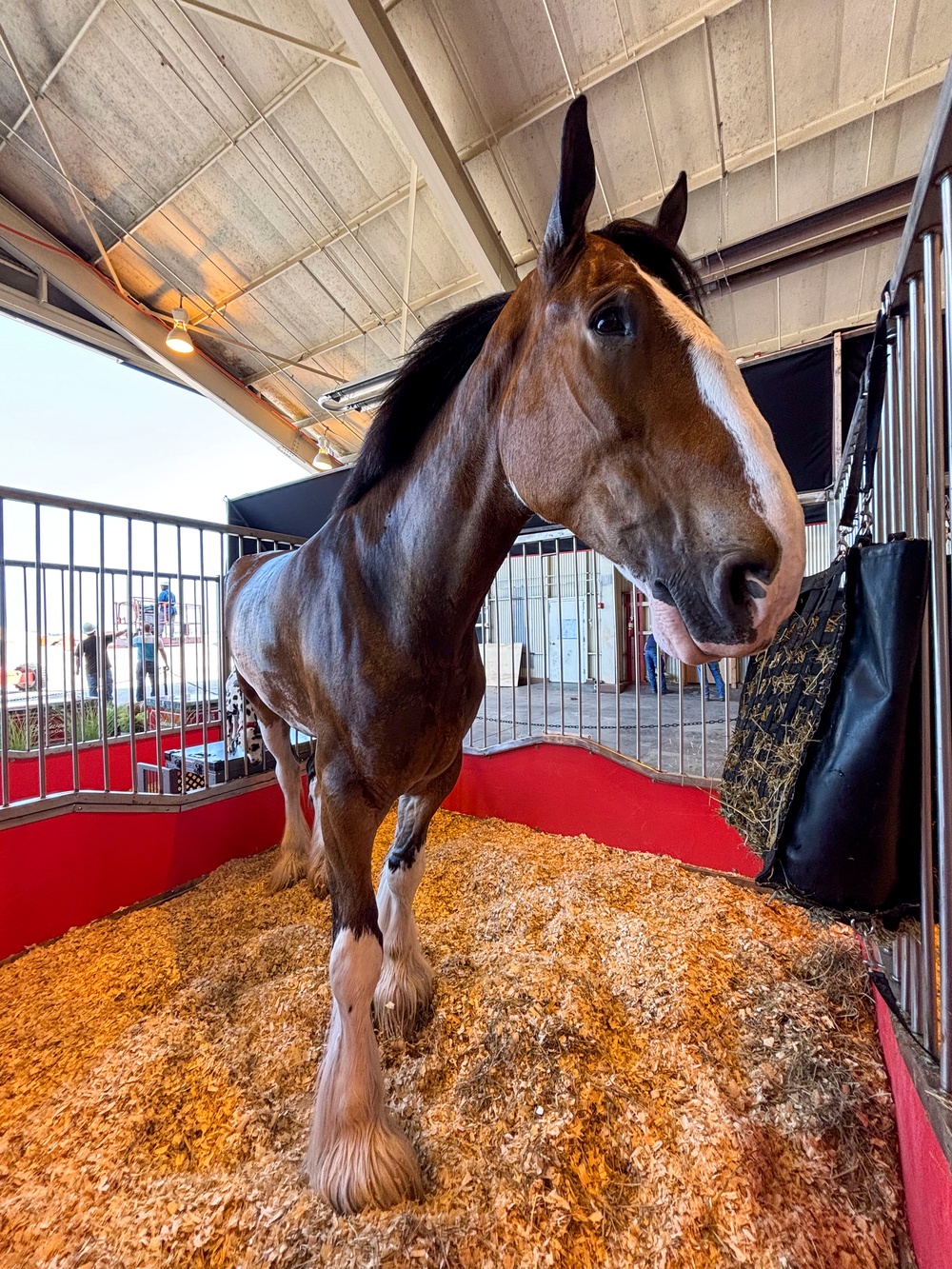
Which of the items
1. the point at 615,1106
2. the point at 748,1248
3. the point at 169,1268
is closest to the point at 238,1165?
the point at 169,1268

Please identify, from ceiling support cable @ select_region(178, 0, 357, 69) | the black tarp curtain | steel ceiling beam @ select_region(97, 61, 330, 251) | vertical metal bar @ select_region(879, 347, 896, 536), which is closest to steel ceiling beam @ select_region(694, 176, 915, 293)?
the black tarp curtain

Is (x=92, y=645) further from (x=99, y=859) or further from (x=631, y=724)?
(x=631, y=724)

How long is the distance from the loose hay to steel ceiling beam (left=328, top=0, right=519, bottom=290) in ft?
15.6

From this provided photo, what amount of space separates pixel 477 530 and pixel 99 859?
7.09 feet

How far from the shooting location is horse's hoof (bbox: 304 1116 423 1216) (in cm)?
93

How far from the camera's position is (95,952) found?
5.65 ft

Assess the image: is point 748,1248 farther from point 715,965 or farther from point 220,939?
point 220,939

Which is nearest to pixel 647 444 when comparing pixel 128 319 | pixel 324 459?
pixel 128 319

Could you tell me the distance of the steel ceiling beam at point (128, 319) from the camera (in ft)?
16.8

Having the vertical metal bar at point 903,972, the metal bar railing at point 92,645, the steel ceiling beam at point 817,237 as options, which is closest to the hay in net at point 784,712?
the vertical metal bar at point 903,972

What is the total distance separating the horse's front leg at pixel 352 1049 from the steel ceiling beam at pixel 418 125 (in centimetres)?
423

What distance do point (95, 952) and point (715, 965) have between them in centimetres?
219

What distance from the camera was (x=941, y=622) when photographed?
2.09ft

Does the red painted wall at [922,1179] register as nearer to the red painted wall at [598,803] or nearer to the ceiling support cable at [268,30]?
the red painted wall at [598,803]
